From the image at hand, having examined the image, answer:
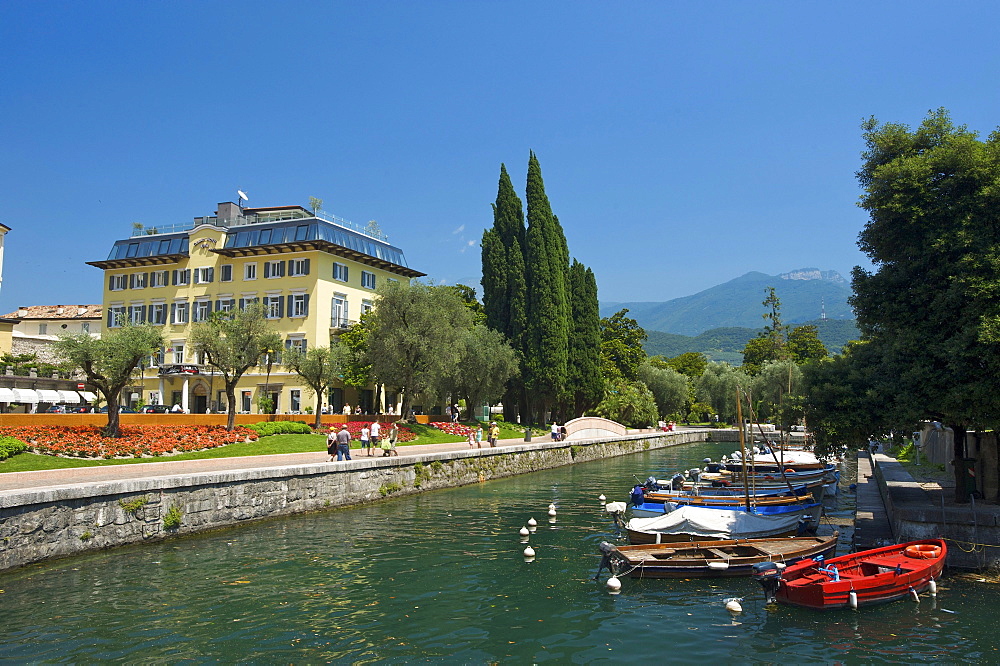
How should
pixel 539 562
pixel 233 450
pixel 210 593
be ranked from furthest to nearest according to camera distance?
pixel 233 450 < pixel 539 562 < pixel 210 593

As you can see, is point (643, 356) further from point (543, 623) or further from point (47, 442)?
point (543, 623)

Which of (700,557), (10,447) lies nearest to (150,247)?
(10,447)

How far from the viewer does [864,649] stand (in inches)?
450

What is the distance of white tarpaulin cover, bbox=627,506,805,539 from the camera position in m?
18.7

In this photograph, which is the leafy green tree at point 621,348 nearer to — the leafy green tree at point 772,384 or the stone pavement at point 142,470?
the leafy green tree at point 772,384

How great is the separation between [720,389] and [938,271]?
73380 mm

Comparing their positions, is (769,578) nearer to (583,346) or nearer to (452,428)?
(452,428)

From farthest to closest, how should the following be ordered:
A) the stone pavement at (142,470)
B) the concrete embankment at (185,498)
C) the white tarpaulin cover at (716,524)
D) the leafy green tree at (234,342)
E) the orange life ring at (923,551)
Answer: the leafy green tree at (234,342) < the stone pavement at (142,470) < the white tarpaulin cover at (716,524) < the concrete embankment at (185,498) < the orange life ring at (923,551)

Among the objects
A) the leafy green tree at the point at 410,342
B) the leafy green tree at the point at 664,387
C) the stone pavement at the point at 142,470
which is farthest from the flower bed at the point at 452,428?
the leafy green tree at the point at 664,387

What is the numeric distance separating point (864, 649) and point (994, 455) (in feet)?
32.8

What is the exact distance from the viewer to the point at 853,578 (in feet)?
43.8

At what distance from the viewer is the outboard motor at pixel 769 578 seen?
1355 cm

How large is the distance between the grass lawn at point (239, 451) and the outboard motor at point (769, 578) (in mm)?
Result: 22063

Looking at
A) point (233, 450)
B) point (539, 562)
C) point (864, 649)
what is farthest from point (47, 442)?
point (864, 649)
